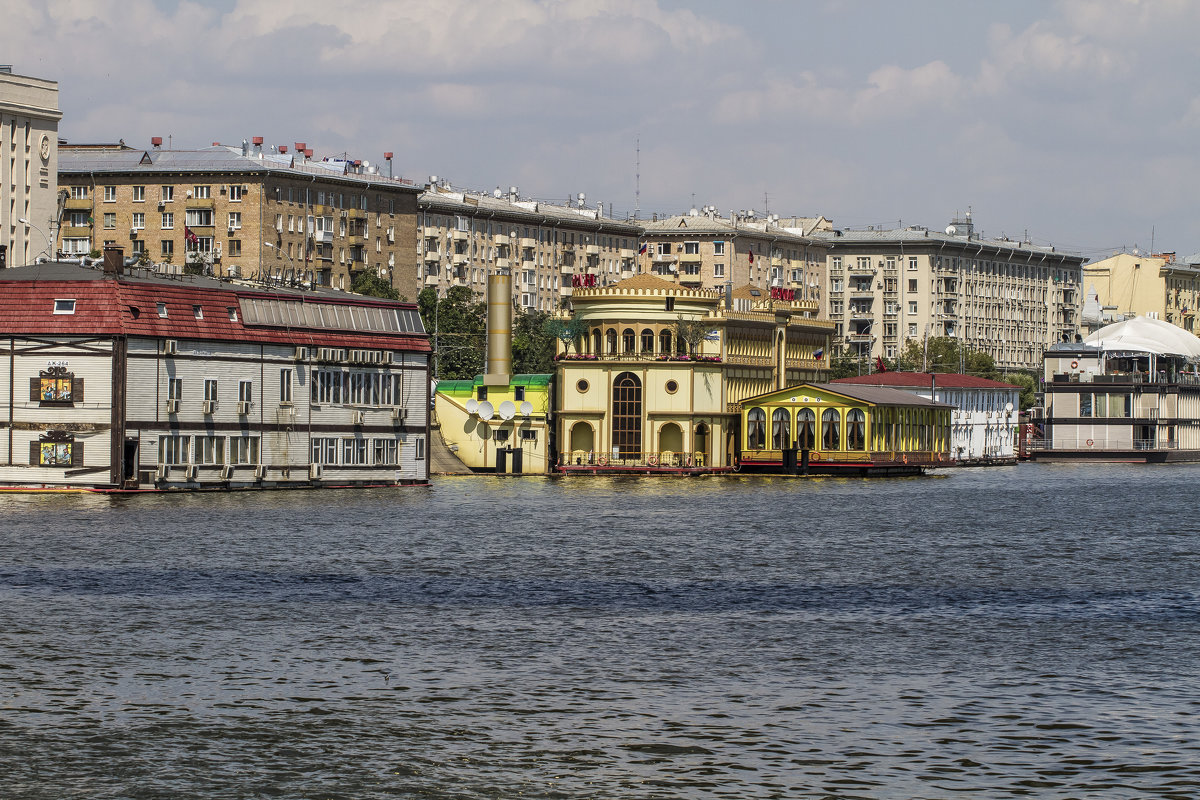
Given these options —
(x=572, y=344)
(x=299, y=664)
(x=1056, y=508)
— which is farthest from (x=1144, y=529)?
(x=572, y=344)

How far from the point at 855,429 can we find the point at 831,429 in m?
1.74

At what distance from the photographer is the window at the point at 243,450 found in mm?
101375

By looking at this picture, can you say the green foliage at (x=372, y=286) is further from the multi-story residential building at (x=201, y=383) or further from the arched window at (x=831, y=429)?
the multi-story residential building at (x=201, y=383)

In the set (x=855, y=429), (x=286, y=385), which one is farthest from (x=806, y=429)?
(x=286, y=385)

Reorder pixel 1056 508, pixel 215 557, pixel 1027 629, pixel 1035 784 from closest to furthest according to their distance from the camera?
pixel 1035 784
pixel 1027 629
pixel 215 557
pixel 1056 508

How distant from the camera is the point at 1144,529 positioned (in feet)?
291

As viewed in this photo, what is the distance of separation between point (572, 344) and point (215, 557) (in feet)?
277

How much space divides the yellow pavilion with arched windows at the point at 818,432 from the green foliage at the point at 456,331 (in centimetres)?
2955

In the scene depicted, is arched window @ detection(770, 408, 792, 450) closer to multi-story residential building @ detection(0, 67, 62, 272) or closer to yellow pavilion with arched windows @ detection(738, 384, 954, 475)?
yellow pavilion with arched windows @ detection(738, 384, 954, 475)

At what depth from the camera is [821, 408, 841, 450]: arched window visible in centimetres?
14612

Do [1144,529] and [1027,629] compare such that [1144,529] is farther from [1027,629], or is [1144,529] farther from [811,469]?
[811,469]

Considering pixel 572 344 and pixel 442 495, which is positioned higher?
pixel 572 344

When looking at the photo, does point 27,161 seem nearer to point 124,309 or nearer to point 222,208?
point 222,208

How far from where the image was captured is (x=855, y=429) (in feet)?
480
